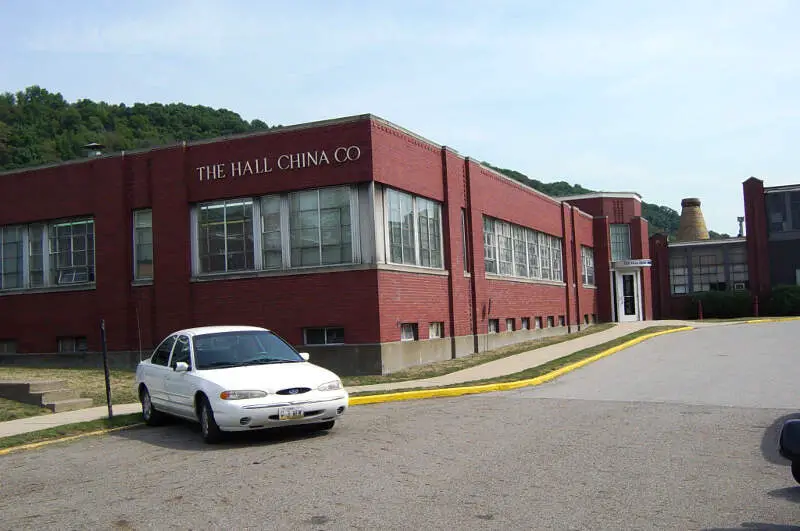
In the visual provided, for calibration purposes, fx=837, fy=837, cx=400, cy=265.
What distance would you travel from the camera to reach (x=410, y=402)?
14656mm

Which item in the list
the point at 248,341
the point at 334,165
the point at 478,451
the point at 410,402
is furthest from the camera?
the point at 334,165

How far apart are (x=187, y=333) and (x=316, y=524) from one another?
21.5 feet

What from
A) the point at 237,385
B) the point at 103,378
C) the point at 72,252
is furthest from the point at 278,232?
the point at 237,385

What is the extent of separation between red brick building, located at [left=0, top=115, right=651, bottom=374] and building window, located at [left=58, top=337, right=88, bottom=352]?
0.16 ft

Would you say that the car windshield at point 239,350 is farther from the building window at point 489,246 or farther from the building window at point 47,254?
the building window at point 489,246

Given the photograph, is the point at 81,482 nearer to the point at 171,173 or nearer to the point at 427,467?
the point at 427,467

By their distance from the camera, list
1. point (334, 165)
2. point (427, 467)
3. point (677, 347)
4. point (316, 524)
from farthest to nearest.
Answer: point (677, 347)
point (334, 165)
point (427, 467)
point (316, 524)

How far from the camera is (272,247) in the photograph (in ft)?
70.4

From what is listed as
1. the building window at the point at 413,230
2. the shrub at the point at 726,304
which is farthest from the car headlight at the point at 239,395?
the shrub at the point at 726,304

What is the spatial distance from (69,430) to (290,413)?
162 inches

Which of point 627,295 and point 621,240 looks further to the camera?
point 621,240

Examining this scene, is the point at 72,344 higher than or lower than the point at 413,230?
lower

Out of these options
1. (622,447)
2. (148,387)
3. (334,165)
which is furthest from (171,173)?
(622,447)

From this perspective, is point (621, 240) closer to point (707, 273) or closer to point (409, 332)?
point (707, 273)
